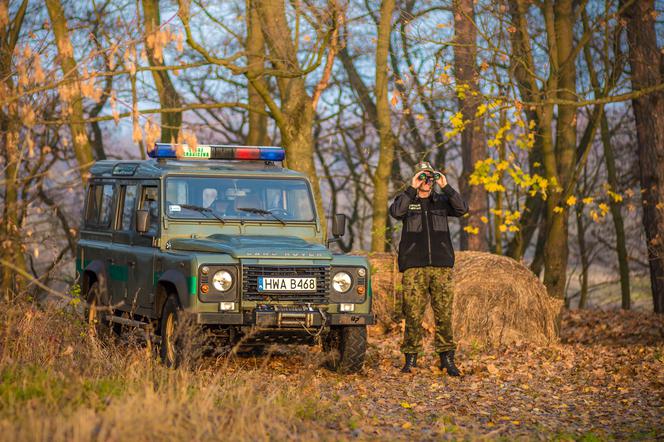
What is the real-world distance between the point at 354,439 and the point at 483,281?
6993mm

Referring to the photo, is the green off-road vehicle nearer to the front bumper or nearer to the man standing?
the front bumper

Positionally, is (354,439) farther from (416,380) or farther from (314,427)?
(416,380)

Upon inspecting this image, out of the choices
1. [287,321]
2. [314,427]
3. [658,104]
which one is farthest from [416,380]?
[658,104]

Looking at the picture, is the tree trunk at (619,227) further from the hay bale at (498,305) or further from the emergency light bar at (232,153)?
the emergency light bar at (232,153)

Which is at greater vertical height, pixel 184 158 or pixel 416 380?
pixel 184 158

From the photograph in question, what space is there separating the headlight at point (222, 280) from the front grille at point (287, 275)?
0.43 ft

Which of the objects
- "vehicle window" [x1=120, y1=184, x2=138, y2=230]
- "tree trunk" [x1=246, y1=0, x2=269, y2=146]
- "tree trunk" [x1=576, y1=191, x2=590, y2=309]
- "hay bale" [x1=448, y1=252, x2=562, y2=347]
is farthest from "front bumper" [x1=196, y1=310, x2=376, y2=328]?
"tree trunk" [x1=576, y1=191, x2=590, y2=309]

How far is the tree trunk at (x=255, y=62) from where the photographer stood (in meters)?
16.0

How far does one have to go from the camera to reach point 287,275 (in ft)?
33.7

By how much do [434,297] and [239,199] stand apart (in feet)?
7.44

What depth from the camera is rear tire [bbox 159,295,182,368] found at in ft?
33.5

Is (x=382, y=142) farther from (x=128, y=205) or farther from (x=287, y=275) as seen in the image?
(x=287, y=275)

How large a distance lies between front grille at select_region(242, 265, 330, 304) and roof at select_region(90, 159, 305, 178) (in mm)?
1593

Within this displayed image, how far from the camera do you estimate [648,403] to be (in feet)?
31.8
